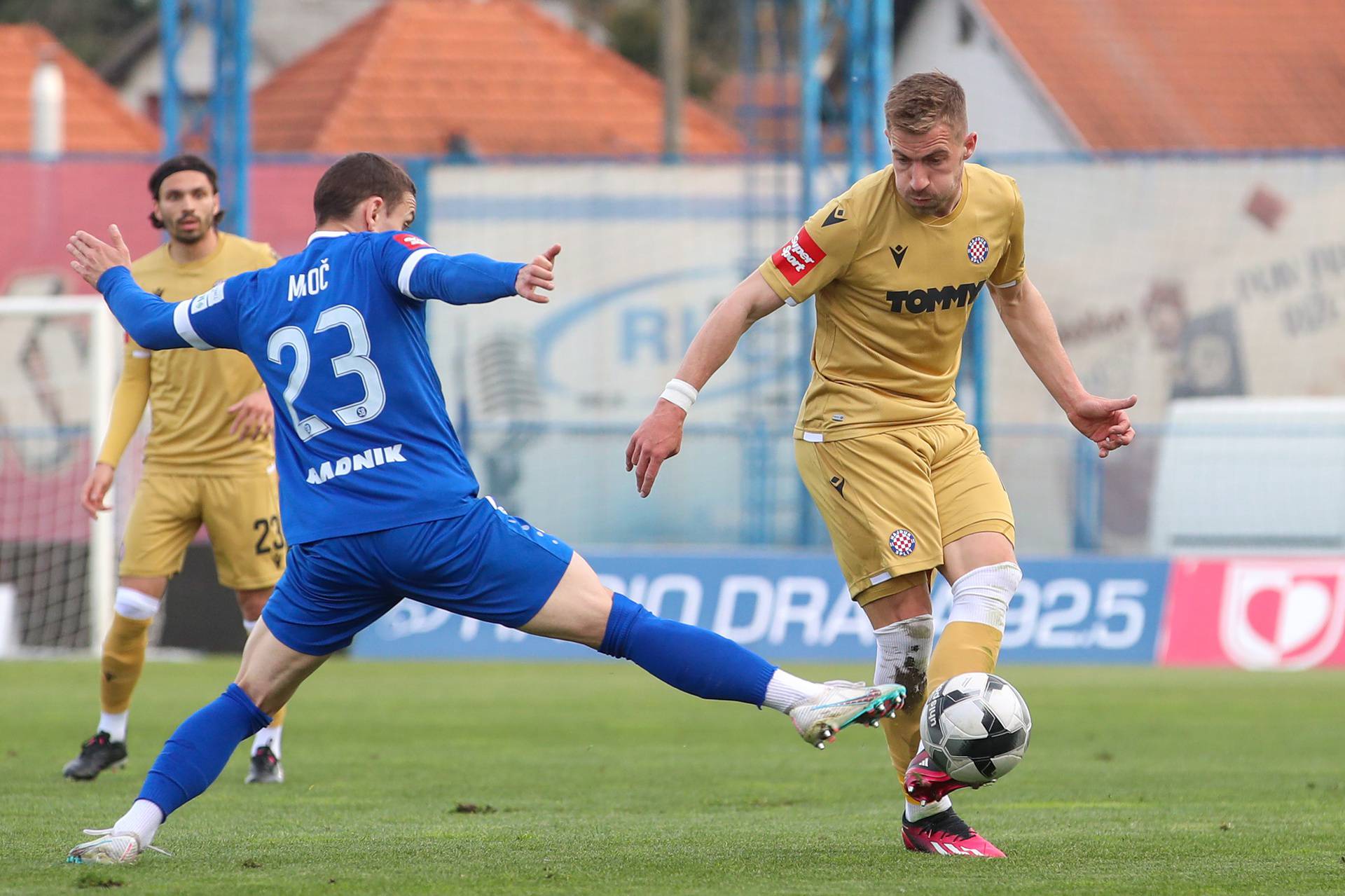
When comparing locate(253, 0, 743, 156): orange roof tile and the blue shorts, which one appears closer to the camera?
the blue shorts

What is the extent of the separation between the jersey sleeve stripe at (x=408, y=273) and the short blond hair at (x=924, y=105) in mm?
1381

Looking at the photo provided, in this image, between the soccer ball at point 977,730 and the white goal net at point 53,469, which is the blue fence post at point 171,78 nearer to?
the white goal net at point 53,469

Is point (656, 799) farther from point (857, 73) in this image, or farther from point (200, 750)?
point (857, 73)

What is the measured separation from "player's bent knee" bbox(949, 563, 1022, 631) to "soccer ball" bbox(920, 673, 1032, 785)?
31cm

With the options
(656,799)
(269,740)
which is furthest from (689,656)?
(269,740)

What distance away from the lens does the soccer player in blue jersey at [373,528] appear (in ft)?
17.1

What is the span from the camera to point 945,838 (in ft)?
18.8

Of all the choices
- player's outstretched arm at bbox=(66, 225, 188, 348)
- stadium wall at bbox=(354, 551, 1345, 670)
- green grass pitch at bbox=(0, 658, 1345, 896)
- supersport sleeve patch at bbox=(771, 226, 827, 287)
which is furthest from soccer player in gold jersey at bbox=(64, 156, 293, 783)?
stadium wall at bbox=(354, 551, 1345, 670)

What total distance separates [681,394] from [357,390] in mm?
918

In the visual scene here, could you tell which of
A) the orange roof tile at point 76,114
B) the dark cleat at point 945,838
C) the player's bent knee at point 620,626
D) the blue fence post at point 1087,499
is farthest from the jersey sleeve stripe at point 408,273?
the orange roof tile at point 76,114

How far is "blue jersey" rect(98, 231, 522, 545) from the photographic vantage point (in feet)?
17.1

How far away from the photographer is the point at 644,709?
11.9 m

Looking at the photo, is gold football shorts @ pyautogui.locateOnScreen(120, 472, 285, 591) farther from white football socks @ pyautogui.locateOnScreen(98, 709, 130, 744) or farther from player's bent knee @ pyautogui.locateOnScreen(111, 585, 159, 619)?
white football socks @ pyautogui.locateOnScreen(98, 709, 130, 744)

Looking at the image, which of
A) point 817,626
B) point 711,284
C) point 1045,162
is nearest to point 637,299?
point 711,284
